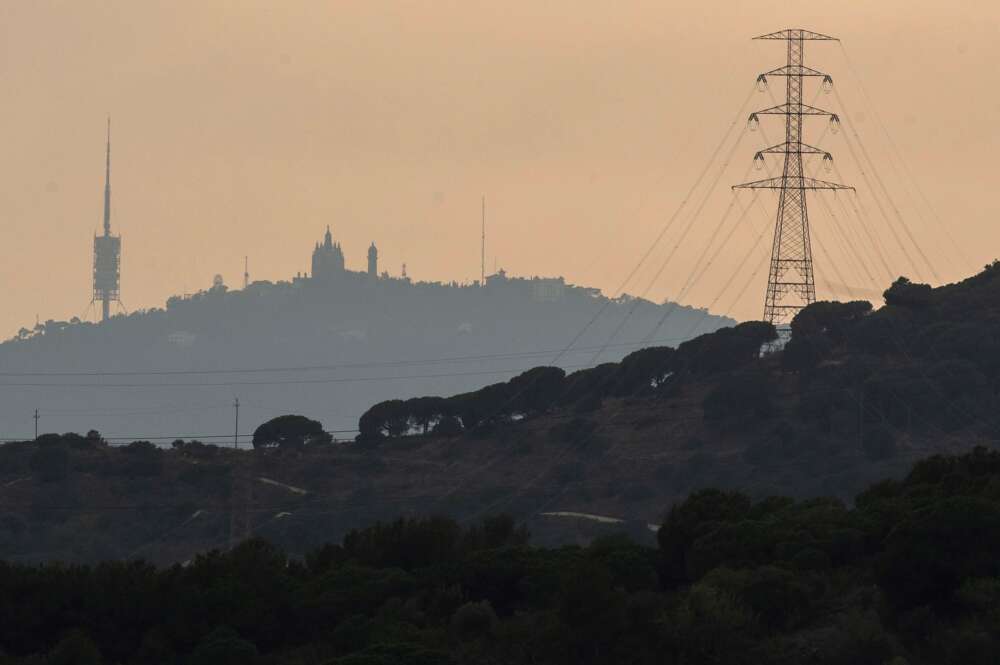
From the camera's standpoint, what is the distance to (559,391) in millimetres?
158375

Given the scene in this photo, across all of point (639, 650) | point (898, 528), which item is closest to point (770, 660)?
point (639, 650)

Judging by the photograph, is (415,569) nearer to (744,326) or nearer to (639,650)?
(639,650)

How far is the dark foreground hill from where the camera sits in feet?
436

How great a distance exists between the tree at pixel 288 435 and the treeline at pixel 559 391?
14.7 feet

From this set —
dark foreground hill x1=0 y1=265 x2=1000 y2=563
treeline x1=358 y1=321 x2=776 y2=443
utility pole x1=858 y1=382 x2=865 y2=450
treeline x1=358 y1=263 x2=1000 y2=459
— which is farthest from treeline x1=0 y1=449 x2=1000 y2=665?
treeline x1=358 y1=321 x2=776 y2=443

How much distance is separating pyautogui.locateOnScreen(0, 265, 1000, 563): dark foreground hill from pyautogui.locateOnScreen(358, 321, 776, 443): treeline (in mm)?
154

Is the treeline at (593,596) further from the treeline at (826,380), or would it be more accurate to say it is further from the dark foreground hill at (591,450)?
the treeline at (826,380)

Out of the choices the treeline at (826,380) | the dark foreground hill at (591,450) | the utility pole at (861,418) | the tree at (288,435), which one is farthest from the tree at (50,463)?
the utility pole at (861,418)

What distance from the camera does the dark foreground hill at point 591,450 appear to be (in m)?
133

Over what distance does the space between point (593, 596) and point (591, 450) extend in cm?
9146

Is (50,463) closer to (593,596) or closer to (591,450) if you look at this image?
(591,450)

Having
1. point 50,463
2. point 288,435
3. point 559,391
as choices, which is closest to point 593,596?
point 50,463

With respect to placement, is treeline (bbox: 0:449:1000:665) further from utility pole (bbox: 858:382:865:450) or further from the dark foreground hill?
utility pole (bbox: 858:382:865:450)

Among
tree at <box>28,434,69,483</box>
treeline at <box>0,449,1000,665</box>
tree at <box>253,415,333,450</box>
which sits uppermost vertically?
tree at <box>253,415,333,450</box>
